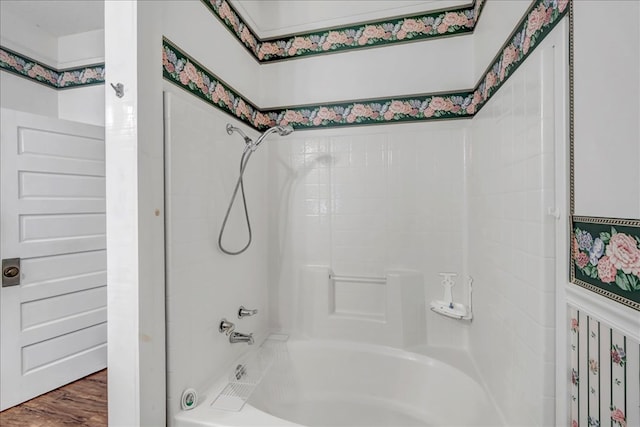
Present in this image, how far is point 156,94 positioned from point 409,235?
1.55m

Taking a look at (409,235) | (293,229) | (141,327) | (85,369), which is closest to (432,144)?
(409,235)

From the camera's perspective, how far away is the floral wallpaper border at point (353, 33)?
1.76 m

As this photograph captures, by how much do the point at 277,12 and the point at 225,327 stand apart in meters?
2.13

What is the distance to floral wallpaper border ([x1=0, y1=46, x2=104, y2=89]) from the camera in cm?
220

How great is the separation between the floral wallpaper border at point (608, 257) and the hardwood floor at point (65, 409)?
2046 millimetres

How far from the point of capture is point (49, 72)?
2.42 m

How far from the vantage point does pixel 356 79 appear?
6.35 feet

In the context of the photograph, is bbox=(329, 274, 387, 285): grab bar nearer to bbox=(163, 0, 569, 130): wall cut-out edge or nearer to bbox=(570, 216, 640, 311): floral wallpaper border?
bbox=(163, 0, 569, 130): wall cut-out edge

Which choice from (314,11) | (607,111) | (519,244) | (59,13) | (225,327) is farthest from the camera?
(59,13)

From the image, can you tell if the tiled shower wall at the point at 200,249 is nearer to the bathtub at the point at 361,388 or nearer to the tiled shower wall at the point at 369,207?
the bathtub at the point at 361,388

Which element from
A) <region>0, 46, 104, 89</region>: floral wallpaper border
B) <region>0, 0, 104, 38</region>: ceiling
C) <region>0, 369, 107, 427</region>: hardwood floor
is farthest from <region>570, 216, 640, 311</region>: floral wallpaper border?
<region>0, 46, 104, 89</region>: floral wallpaper border

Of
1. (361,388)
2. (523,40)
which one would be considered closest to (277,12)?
(523,40)

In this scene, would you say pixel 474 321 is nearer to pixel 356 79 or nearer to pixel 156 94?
pixel 356 79

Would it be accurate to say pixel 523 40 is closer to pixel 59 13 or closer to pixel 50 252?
pixel 50 252
